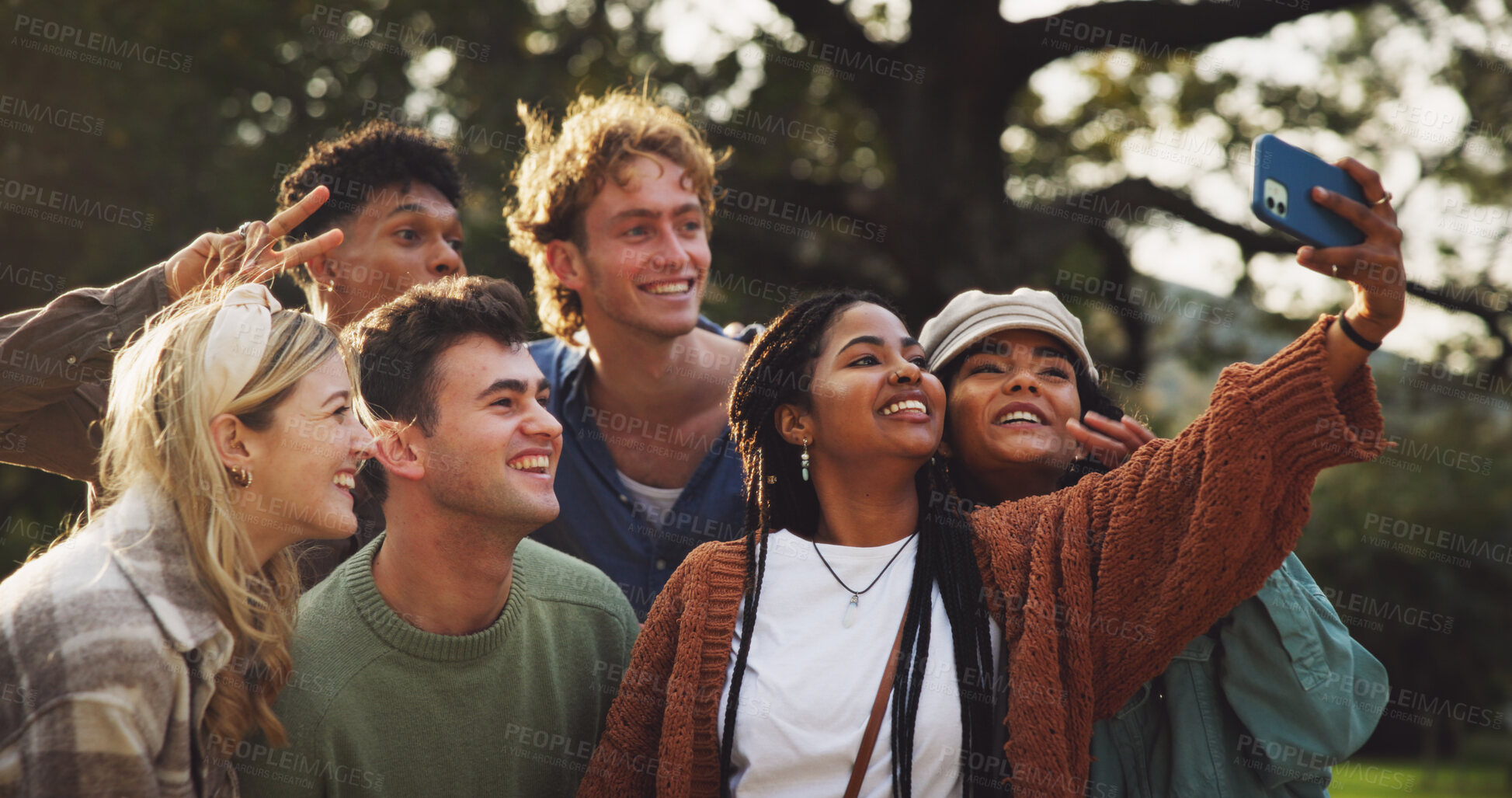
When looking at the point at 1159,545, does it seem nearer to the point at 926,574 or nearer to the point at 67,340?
the point at 926,574

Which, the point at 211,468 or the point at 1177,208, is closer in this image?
the point at 211,468

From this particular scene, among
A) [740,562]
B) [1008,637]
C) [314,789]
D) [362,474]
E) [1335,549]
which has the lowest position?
[1335,549]

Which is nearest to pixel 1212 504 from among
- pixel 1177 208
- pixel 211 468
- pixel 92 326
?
pixel 211 468

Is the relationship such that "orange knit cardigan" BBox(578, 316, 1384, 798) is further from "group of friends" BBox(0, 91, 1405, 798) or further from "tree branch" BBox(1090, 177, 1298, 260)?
"tree branch" BBox(1090, 177, 1298, 260)

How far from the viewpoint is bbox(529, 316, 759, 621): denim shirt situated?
14.7ft

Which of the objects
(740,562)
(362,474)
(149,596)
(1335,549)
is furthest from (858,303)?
(1335,549)

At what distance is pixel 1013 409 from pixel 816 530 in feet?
2.21

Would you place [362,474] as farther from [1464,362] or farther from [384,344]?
[1464,362]

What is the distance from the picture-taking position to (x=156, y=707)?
2.57 meters

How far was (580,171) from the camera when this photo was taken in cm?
507

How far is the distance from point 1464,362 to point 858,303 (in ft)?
33.6

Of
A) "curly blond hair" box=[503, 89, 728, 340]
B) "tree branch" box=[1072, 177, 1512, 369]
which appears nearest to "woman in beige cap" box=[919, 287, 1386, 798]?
"curly blond hair" box=[503, 89, 728, 340]

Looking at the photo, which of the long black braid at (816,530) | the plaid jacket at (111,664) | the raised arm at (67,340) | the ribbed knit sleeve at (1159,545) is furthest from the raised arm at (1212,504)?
the raised arm at (67,340)

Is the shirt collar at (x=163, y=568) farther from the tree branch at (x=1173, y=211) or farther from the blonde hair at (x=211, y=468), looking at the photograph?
the tree branch at (x=1173, y=211)
